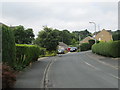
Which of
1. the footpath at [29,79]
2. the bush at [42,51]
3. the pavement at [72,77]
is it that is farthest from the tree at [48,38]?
the footpath at [29,79]

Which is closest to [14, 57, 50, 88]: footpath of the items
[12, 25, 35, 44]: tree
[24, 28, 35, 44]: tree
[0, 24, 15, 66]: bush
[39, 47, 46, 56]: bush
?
[0, 24, 15, 66]: bush

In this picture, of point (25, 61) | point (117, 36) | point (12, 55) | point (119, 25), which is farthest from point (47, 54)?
point (12, 55)

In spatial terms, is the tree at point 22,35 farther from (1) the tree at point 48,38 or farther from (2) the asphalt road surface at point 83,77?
(2) the asphalt road surface at point 83,77

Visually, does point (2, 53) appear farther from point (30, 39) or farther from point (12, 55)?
point (30, 39)

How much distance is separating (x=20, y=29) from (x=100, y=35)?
4405 cm

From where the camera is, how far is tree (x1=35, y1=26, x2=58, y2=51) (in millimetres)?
47875

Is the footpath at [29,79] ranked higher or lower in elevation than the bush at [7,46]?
lower

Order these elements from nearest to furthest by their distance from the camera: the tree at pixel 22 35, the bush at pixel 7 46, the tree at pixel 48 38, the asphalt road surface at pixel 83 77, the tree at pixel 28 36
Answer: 1. the asphalt road surface at pixel 83 77
2. the bush at pixel 7 46
3. the tree at pixel 48 38
4. the tree at pixel 22 35
5. the tree at pixel 28 36

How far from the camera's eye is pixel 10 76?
8.08 metres

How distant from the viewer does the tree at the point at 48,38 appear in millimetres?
47875

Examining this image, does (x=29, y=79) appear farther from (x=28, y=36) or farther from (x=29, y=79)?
(x=28, y=36)

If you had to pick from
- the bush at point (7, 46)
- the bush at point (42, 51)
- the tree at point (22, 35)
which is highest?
the tree at point (22, 35)

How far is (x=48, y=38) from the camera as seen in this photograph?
4750cm

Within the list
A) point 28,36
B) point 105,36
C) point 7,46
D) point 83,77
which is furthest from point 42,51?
point 105,36
